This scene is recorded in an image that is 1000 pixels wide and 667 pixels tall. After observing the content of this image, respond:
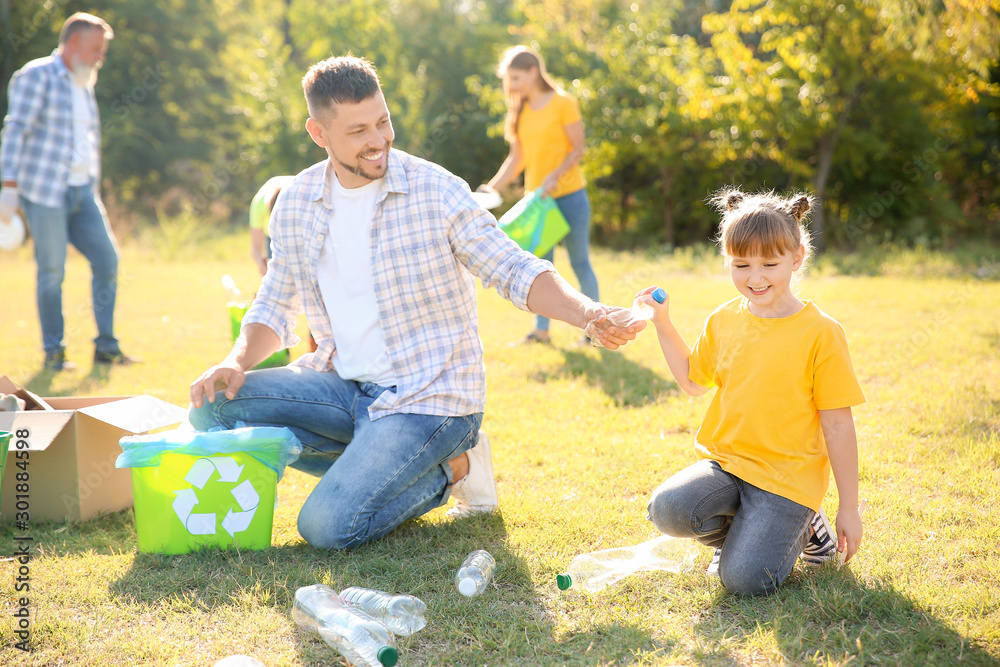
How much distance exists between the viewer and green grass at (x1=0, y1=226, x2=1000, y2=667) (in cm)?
218

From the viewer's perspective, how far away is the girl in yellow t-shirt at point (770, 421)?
229 centimetres

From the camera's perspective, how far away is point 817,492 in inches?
93.1

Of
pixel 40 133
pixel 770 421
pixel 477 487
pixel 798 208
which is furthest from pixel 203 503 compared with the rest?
pixel 40 133

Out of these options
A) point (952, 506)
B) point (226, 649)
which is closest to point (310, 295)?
point (226, 649)

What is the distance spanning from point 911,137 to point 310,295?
36.4 feet

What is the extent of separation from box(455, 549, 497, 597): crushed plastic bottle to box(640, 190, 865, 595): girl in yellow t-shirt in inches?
21.8

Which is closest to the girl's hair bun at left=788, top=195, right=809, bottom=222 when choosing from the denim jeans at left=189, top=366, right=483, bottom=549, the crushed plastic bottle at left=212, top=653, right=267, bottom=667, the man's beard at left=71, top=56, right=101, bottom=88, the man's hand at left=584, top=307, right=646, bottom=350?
the man's hand at left=584, top=307, right=646, bottom=350

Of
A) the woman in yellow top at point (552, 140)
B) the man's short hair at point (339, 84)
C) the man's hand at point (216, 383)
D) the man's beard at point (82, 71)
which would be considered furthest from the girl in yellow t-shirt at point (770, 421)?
the man's beard at point (82, 71)

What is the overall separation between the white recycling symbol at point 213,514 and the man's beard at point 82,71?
3.80 m

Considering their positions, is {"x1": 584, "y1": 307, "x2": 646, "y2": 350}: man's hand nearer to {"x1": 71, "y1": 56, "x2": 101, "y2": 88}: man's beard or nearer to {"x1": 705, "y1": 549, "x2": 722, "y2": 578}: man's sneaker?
{"x1": 705, "y1": 549, "x2": 722, "y2": 578}: man's sneaker

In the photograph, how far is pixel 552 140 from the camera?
18.5 ft

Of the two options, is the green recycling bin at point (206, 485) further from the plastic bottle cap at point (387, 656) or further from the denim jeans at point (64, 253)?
the denim jeans at point (64, 253)

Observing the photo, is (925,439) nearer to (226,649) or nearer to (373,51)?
(226,649)

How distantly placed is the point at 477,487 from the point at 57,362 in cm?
386
